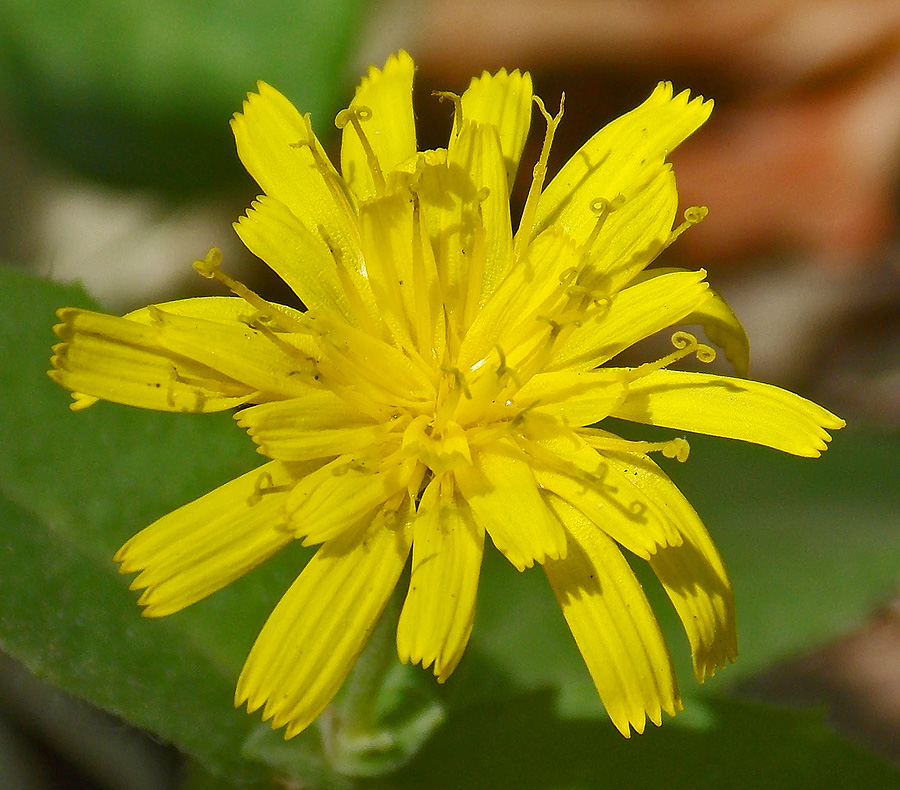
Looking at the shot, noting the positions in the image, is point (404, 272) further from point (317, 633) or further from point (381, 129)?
point (317, 633)

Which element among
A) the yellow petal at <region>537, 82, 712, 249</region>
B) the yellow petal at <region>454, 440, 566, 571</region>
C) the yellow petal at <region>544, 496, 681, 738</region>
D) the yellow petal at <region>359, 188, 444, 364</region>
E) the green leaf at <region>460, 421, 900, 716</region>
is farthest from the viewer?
the green leaf at <region>460, 421, 900, 716</region>

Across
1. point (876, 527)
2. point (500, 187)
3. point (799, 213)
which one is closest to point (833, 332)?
point (799, 213)

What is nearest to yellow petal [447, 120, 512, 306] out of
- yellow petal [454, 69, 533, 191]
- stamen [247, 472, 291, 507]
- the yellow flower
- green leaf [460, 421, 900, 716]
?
the yellow flower

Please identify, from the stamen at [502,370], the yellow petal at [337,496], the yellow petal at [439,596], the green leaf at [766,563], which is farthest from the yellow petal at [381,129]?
the green leaf at [766,563]

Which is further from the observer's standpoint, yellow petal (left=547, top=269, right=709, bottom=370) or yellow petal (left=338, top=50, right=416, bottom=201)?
yellow petal (left=338, top=50, right=416, bottom=201)

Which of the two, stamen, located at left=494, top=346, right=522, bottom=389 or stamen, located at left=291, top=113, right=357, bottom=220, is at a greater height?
stamen, located at left=291, top=113, right=357, bottom=220

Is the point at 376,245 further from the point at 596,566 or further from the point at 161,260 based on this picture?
the point at 161,260

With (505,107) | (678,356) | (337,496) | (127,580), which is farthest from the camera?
(127,580)

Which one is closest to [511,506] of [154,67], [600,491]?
[600,491]

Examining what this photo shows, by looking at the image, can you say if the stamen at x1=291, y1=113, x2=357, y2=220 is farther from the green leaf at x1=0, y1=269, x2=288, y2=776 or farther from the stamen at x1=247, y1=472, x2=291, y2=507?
the green leaf at x1=0, y1=269, x2=288, y2=776
